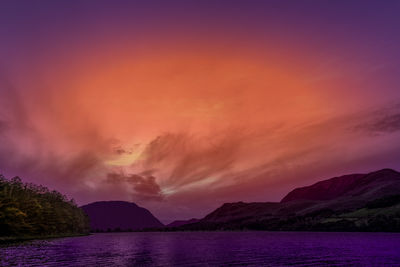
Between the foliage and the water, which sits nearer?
the water

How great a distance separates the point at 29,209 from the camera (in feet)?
513

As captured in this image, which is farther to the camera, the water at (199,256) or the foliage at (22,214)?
the foliage at (22,214)

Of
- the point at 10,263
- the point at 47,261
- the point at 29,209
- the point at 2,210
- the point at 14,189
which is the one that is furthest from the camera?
the point at 14,189

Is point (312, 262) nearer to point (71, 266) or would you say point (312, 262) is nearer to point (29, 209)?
point (71, 266)

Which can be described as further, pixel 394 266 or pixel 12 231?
pixel 12 231

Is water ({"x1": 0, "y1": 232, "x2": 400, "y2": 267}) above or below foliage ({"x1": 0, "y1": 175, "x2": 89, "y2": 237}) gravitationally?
below

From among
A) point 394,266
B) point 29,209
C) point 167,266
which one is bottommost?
point 394,266

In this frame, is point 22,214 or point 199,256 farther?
point 22,214

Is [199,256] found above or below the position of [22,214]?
below

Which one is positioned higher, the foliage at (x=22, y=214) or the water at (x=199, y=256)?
the foliage at (x=22, y=214)

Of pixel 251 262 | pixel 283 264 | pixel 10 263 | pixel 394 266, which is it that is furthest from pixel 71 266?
pixel 394 266

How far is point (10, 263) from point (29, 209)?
328ft

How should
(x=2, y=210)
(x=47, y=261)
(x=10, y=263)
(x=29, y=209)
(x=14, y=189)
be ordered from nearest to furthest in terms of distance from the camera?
(x=10, y=263)
(x=47, y=261)
(x=2, y=210)
(x=29, y=209)
(x=14, y=189)

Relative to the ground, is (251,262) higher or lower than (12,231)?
lower
